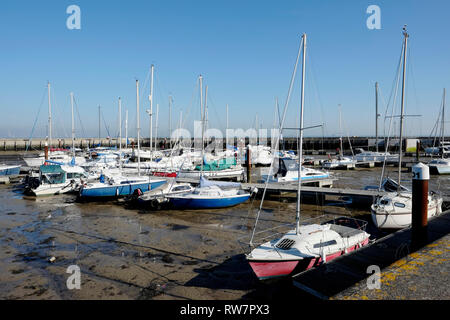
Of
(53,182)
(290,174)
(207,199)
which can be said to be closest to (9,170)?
(53,182)

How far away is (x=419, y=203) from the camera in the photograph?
8562 mm

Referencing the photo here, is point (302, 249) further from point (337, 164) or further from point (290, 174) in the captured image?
point (337, 164)

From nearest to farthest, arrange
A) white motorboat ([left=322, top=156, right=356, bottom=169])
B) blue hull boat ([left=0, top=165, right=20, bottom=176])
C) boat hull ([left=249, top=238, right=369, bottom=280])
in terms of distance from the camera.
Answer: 1. boat hull ([left=249, top=238, right=369, bottom=280])
2. blue hull boat ([left=0, top=165, right=20, bottom=176])
3. white motorboat ([left=322, top=156, right=356, bottom=169])

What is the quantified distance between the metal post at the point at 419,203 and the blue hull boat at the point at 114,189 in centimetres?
1997

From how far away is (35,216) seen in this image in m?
19.4

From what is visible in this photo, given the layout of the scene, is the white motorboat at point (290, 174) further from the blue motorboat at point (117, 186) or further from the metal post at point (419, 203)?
the metal post at point (419, 203)

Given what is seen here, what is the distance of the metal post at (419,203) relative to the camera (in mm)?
8461

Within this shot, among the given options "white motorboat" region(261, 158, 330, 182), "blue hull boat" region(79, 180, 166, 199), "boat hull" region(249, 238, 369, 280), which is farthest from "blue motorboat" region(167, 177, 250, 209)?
"boat hull" region(249, 238, 369, 280)

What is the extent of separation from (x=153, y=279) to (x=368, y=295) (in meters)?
6.96

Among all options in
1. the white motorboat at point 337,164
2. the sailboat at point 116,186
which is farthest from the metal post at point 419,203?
the white motorboat at point 337,164

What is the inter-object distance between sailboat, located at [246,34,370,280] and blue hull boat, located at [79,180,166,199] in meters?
16.7

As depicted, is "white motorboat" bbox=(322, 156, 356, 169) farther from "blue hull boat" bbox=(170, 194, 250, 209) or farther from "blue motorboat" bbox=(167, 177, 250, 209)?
"blue hull boat" bbox=(170, 194, 250, 209)

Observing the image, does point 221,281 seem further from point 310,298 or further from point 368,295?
point 368,295

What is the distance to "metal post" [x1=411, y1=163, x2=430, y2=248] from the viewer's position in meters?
8.46
